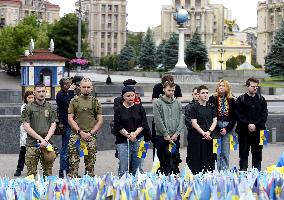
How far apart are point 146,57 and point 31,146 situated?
244 feet

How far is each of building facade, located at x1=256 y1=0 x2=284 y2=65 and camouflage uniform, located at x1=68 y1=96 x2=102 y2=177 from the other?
106 m

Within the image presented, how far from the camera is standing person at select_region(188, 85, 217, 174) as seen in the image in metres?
8.95

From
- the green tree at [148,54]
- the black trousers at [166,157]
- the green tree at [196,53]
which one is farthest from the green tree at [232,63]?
the black trousers at [166,157]

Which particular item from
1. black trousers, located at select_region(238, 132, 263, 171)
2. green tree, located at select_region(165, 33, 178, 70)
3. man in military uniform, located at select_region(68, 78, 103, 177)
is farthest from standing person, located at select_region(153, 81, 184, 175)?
green tree, located at select_region(165, 33, 178, 70)

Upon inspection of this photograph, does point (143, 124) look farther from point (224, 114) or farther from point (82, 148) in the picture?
point (224, 114)

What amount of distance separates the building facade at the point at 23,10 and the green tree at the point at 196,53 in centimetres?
5498

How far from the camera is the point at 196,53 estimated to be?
71.9 meters

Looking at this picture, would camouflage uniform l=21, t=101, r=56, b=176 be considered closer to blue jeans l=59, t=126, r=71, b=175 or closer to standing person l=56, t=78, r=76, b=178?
standing person l=56, t=78, r=76, b=178

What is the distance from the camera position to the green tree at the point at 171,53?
73625mm

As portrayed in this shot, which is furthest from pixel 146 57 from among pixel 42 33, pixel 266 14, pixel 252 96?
pixel 252 96

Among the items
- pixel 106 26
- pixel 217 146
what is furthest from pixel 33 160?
pixel 106 26

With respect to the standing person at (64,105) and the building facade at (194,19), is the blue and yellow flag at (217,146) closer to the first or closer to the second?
the standing person at (64,105)

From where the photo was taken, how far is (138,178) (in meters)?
5.30

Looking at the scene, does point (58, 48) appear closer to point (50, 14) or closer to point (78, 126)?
point (78, 126)
